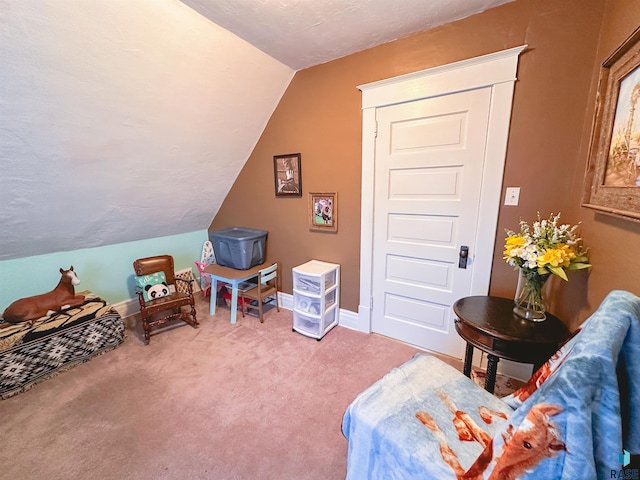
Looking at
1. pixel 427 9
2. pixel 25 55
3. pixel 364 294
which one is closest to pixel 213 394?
pixel 364 294

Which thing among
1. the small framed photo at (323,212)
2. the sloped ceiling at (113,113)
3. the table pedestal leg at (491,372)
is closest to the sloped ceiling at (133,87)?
the sloped ceiling at (113,113)

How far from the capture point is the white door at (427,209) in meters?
1.79

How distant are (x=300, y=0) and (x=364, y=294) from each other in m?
2.15

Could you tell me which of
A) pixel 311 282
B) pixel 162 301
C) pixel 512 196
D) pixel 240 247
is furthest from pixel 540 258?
pixel 162 301

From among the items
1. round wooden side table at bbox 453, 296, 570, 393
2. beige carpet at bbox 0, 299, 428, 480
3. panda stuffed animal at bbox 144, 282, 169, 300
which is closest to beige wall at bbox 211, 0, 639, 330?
round wooden side table at bbox 453, 296, 570, 393

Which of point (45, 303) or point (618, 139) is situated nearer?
point (618, 139)

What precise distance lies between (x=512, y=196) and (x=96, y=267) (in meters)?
3.75

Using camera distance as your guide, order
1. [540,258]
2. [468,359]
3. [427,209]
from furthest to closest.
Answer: [427,209] < [468,359] < [540,258]

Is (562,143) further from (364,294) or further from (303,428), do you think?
(303,428)

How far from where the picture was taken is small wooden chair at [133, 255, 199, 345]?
232cm

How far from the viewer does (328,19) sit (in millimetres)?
1643

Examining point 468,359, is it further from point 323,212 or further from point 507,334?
point 323,212

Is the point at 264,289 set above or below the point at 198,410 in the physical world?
above

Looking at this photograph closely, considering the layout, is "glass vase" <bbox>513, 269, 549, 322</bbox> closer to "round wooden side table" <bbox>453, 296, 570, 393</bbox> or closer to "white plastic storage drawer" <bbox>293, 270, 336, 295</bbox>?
"round wooden side table" <bbox>453, 296, 570, 393</bbox>
